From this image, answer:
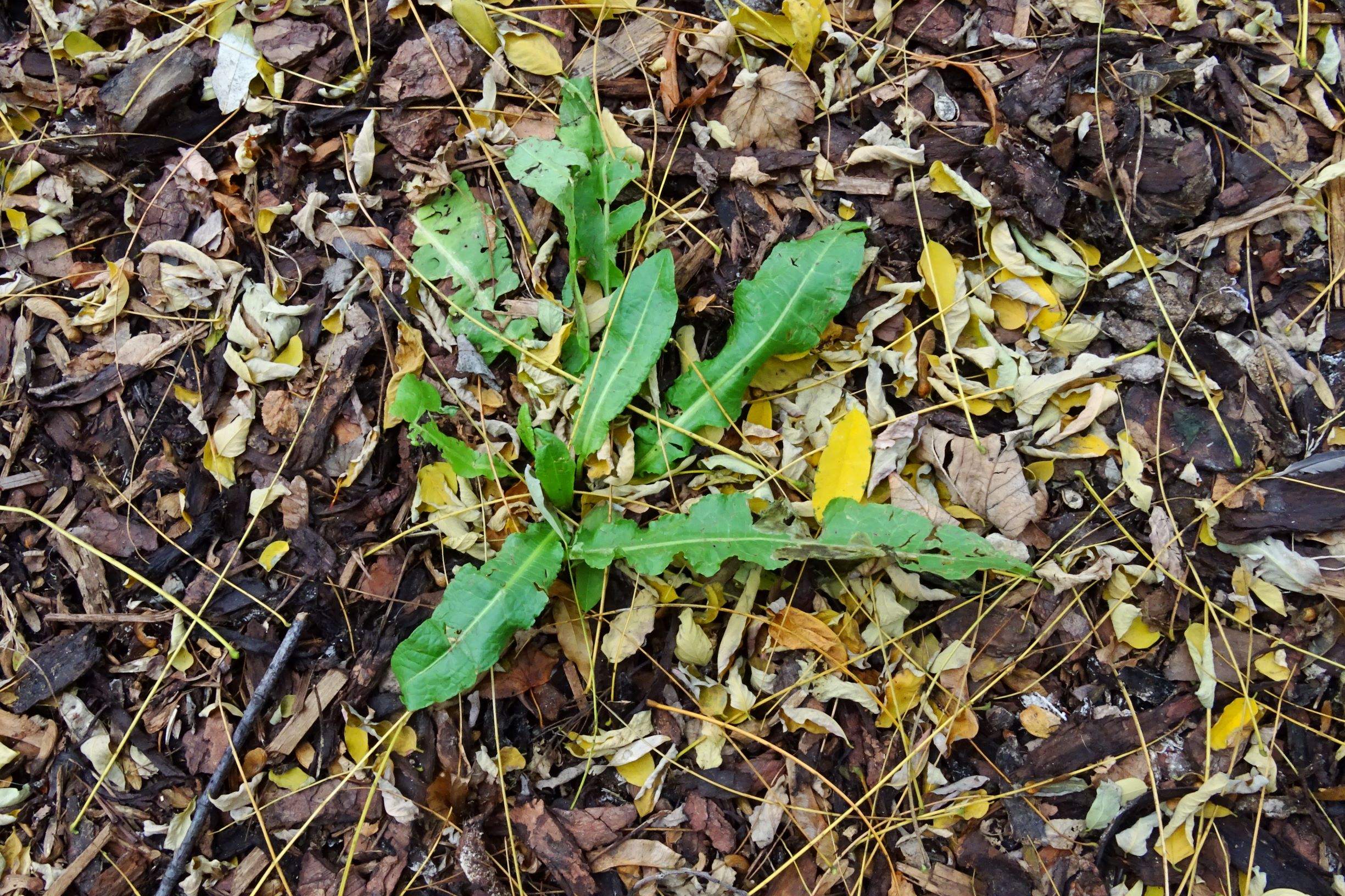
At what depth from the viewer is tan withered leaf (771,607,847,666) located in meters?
1.93

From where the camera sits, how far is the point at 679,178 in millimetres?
2143

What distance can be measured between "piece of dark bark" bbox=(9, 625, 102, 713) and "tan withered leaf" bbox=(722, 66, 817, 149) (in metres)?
2.14

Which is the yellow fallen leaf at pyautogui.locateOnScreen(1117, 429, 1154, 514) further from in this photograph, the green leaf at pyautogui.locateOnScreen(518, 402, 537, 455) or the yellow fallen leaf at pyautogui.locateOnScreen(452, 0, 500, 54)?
the yellow fallen leaf at pyautogui.locateOnScreen(452, 0, 500, 54)

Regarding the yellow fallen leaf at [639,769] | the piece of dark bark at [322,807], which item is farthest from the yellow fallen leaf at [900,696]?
the piece of dark bark at [322,807]

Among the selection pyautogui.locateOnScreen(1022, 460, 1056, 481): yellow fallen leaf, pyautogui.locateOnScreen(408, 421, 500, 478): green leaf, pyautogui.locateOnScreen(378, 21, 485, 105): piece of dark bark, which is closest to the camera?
pyautogui.locateOnScreen(408, 421, 500, 478): green leaf

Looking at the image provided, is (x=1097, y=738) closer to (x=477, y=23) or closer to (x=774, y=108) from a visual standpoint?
(x=774, y=108)

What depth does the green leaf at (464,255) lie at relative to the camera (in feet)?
6.70

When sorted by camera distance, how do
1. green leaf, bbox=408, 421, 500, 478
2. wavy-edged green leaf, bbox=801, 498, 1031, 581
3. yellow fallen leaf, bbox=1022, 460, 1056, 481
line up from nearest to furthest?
wavy-edged green leaf, bbox=801, 498, 1031, 581 → green leaf, bbox=408, 421, 500, 478 → yellow fallen leaf, bbox=1022, 460, 1056, 481

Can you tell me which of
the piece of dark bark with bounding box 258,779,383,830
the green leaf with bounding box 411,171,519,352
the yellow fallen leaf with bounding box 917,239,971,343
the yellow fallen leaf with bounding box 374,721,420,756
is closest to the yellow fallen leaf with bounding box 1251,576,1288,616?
the yellow fallen leaf with bounding box 917,239,971,343

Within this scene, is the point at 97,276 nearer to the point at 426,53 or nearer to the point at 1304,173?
the point at 426,53

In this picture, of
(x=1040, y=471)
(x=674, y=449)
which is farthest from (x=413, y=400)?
(x=1040, y=471)

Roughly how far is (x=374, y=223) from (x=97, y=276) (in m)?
0.79

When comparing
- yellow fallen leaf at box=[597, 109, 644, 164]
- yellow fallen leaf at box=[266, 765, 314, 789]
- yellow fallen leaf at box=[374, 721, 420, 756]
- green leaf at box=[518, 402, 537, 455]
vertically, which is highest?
yellow fallen leaf at box=[597, 109, 644, 164]

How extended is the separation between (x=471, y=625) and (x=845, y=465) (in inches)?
37.7
